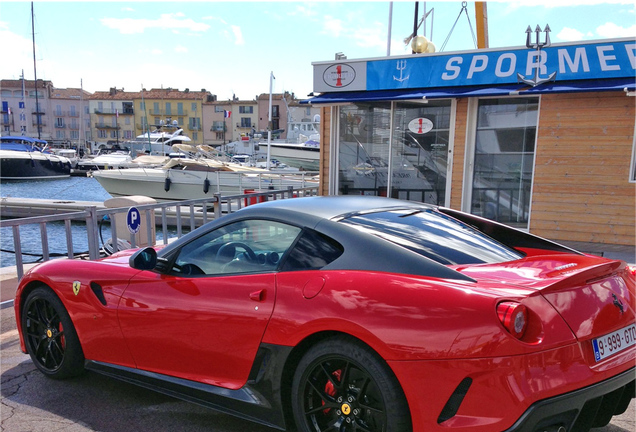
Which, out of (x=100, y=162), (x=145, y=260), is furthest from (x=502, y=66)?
(x=100, y=162)

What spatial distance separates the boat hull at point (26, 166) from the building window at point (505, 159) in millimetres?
43295

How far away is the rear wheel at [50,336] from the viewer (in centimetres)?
378

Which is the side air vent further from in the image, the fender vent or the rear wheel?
the fender vent

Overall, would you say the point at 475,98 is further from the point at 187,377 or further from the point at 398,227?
the point at 187,377

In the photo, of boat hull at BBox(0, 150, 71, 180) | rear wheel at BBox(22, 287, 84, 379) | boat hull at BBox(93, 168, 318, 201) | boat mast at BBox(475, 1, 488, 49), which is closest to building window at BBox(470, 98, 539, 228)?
boat mast at BBox(475, 1, 488, 49)

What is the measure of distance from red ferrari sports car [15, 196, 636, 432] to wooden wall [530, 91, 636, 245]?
233 inches

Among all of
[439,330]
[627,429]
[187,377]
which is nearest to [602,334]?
[439,330]

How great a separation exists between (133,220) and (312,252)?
4.96m

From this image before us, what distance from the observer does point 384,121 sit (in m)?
10.6

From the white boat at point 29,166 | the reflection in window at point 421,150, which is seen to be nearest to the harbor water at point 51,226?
the white boat at point 29,166

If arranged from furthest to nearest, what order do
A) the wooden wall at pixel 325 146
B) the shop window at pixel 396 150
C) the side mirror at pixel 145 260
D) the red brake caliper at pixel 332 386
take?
the wooden wall at pixel 325 146 → the shop window at pixel 396 150 → the side mirror at pixel 145 260 → the red brake caliper at pixel 332 386

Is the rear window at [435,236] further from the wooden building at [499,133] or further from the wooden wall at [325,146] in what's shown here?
the wooden wall at [325,146]

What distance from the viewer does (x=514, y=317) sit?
2213 mm

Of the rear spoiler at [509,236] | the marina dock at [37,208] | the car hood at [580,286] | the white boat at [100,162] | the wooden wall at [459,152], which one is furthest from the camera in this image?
the white boat at [100,162]
